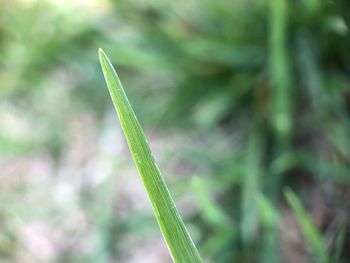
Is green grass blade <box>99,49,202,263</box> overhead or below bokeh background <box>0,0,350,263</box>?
below

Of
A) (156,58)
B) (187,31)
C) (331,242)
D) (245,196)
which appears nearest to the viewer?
(331,242)

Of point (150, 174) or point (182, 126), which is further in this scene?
point (182, 126)

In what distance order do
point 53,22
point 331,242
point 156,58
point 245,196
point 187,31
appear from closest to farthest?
point 331,242
point 245,196
point 156,58
point 187,31
point 53,22

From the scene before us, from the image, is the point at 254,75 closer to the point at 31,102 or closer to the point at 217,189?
the point at 217,189

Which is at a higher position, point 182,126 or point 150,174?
point 182,126

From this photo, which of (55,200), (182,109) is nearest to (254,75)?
(182,109)
